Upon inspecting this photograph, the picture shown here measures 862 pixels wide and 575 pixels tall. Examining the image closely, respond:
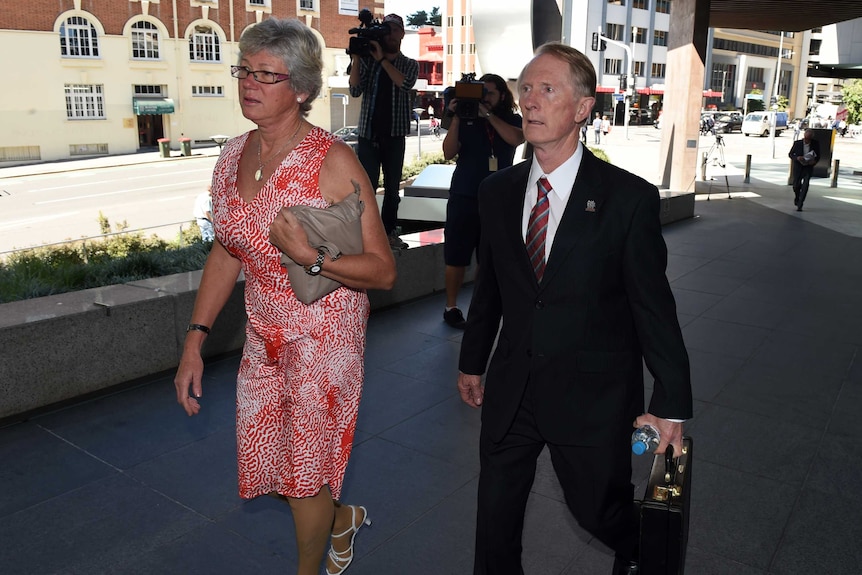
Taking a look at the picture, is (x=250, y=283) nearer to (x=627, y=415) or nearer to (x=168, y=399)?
(x=627, y=415)

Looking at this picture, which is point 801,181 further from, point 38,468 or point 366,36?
point 38,468

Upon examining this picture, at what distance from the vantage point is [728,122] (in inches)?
2554

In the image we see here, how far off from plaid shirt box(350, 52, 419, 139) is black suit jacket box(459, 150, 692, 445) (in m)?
4.23

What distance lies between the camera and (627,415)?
2.57 meters

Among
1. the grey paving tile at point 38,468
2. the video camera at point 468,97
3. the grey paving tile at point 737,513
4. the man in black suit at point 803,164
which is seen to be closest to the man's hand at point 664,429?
the grey paving tile at point 737,513

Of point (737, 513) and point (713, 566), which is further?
point (737, 513)

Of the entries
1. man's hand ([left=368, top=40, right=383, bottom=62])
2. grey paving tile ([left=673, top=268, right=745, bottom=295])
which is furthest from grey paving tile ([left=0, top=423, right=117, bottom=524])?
grey paving tile ([left=673, top=268, right=745, bottom=295])

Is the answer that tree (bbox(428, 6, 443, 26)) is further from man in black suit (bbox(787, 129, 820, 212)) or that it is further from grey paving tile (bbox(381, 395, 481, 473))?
grey paving tile (bbox(381, 395, 481, 473))

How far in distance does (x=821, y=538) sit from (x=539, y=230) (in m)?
2.33

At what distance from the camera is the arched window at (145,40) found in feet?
134

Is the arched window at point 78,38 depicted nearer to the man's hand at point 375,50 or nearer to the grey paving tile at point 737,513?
the man's hand at point 375,50

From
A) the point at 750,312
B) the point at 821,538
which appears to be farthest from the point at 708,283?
the point at 821,538

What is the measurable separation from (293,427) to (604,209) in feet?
4.43

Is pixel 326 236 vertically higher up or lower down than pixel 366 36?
lower down
